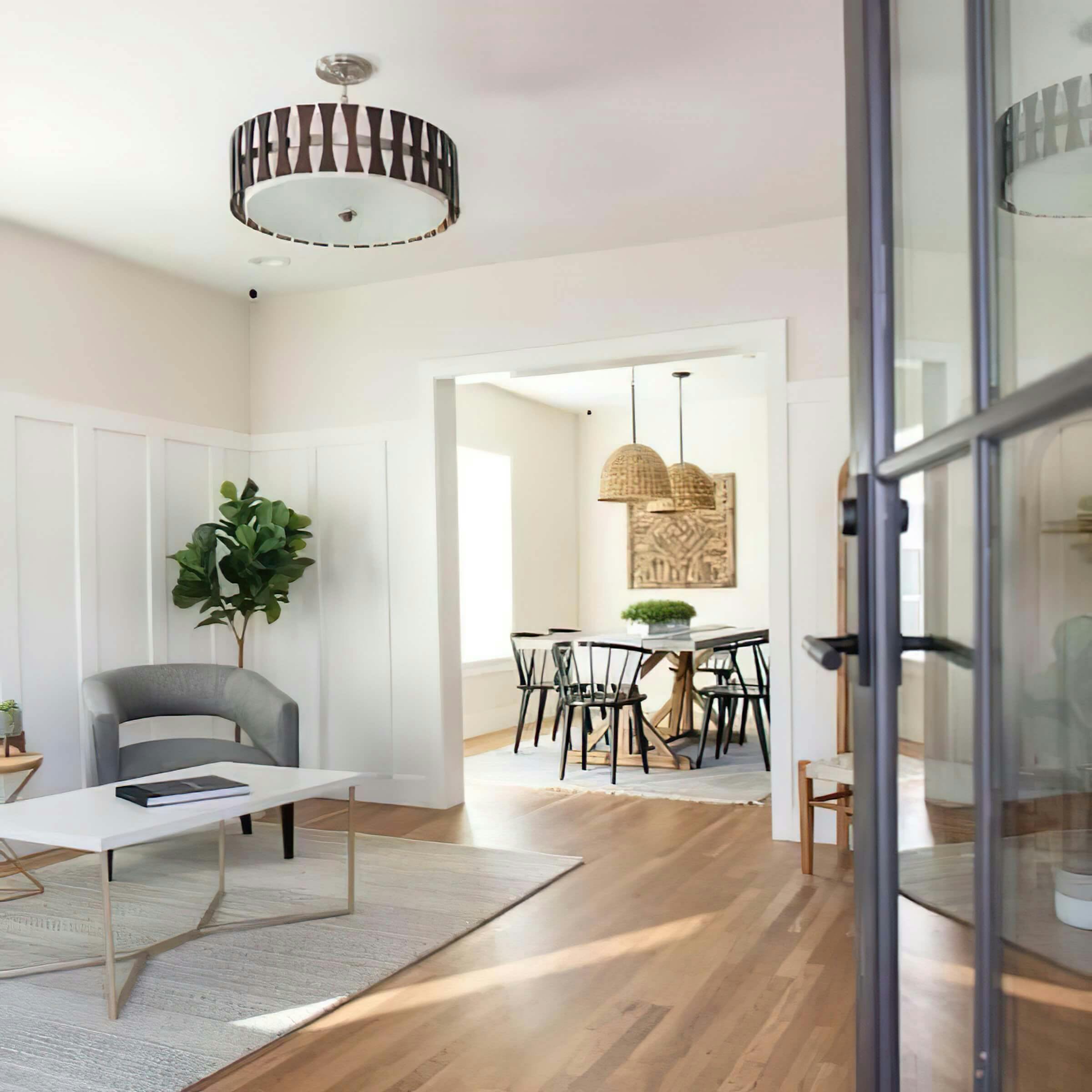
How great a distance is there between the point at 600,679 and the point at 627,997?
3468mm

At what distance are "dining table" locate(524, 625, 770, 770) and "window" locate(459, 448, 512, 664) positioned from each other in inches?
48.2

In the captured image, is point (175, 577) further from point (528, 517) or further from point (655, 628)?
point (528, 517)

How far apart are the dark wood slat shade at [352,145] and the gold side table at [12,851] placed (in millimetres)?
2520

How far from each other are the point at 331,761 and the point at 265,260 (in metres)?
2.63

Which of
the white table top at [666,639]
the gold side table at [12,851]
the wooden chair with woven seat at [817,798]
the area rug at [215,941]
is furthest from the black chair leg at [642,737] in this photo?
the gold side table at [12,851]

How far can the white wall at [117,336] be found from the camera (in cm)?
477

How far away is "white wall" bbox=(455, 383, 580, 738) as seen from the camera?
323 inches

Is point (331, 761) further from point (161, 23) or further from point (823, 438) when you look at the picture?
point (161, 23)

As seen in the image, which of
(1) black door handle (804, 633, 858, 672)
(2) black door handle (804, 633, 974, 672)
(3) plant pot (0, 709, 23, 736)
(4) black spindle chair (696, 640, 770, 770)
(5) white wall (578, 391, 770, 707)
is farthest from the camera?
(5) white wall (578, 391, 770, 707)

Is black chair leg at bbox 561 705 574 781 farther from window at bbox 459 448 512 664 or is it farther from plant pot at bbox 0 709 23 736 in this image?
plant pot at bbox 0 709 23 736

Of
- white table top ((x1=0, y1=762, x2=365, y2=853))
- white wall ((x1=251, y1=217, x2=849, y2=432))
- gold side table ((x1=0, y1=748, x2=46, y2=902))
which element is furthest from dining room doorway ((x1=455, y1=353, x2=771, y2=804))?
white table top ((x1=0, y1=762, x2=365, y2=853))

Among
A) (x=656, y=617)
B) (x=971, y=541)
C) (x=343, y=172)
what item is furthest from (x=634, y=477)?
(x=971, y=541)

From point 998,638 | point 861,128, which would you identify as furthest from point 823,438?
point 998,638

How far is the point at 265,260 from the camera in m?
5.32
